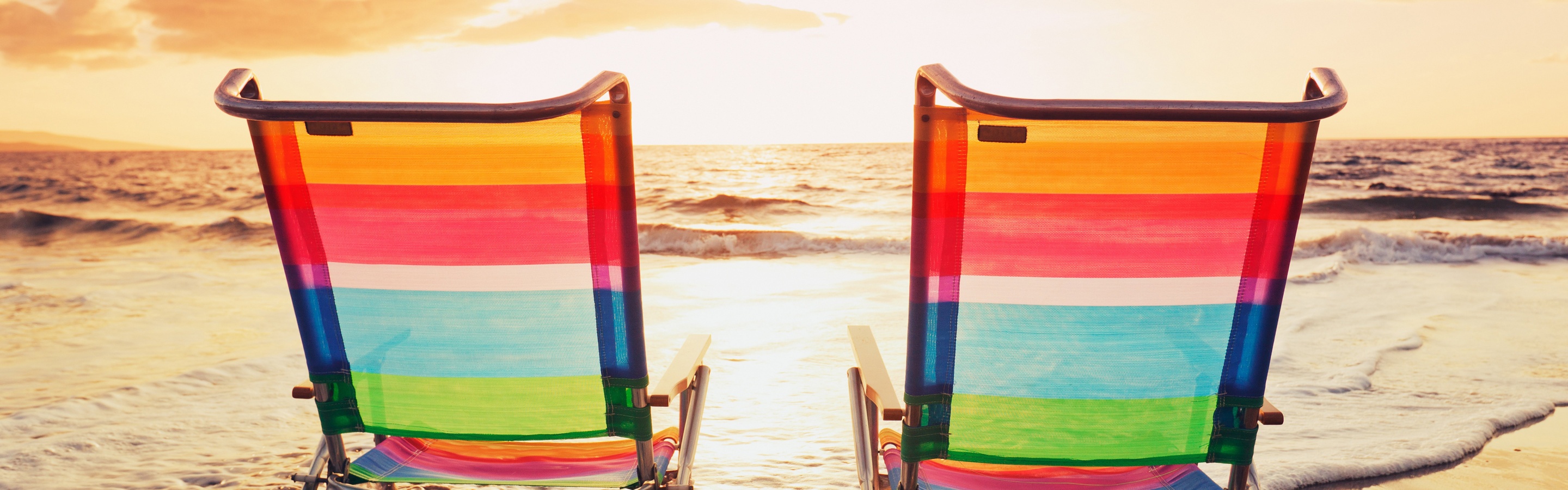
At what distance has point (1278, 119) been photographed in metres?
1.06

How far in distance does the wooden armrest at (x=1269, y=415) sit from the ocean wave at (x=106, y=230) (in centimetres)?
1209

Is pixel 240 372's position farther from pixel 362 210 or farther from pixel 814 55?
pixel 814 55

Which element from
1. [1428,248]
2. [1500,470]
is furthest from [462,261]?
[1428,248]

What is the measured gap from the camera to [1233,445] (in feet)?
4.45

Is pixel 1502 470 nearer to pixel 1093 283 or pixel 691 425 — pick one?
pixel 1093 283

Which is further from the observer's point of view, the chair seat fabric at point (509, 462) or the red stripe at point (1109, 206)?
the chair seat fabric at point (509, 462)

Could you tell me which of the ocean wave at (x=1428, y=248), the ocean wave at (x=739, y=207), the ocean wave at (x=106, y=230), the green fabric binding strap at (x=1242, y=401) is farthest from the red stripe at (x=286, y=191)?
the ocean wave at (x=739, y=207)

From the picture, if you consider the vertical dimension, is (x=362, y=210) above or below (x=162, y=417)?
above

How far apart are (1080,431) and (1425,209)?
16.7 meters

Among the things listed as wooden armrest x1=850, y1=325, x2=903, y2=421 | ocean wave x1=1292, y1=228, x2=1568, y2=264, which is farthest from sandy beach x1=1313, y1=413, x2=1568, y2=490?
ocean wave x1=1292, y1=228, x2=1568, y2=264

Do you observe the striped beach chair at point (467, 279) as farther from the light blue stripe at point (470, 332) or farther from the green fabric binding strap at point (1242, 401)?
the green fabric binding strap at point (1242, 401)

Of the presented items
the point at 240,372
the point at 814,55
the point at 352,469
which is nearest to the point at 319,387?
the point at 352,469

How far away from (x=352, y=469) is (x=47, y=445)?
2.48 metres

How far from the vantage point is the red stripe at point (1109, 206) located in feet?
3.94
